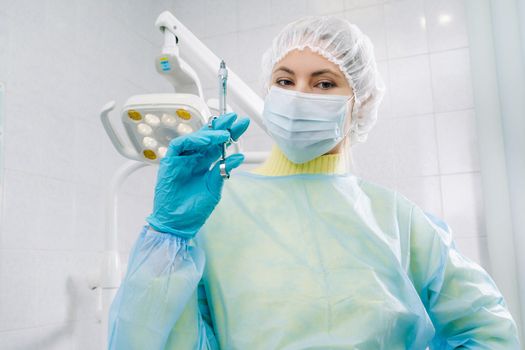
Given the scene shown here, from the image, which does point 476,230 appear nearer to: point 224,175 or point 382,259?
point 382,259

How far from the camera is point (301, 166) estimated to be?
1.28 meters

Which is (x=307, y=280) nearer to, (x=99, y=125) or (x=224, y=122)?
(x=224, y=122)

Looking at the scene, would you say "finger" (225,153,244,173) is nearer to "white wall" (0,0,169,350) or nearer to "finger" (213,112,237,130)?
"finger" (213,112,237,130)

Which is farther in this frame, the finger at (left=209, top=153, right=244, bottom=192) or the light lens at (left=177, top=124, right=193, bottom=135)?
the light lens at (left=177, top=124, right=193, bottom=135)

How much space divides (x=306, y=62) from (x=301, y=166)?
9.2 inches

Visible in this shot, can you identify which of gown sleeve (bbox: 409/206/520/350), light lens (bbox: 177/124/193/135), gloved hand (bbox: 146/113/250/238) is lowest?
gown sleeve (bbox: 409/206/520/350)

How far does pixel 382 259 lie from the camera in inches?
45.9

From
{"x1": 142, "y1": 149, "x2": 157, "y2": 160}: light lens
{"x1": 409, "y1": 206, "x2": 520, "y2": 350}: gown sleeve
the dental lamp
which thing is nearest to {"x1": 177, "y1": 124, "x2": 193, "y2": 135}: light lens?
the dental lamp

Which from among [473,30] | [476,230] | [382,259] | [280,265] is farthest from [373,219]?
[473,30]

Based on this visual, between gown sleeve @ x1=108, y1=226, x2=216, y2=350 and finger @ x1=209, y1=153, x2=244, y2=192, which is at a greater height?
finger @ x1=209, y1=153, x2=244, y2=192

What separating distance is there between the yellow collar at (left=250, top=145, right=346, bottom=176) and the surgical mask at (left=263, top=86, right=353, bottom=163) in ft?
0.07

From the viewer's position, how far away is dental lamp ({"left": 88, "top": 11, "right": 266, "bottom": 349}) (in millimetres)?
1277

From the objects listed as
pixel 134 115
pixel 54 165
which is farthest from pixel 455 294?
pixel 54 165

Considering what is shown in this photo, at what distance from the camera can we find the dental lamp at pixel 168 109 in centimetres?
128
